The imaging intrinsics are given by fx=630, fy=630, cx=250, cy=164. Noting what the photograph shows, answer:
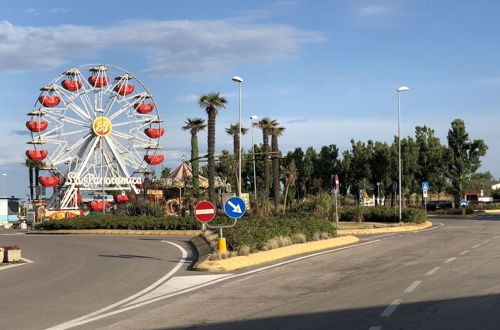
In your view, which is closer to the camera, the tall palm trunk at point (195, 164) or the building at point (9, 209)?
the tall palm trunk at point (195, 164)

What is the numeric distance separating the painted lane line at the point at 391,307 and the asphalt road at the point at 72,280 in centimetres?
518

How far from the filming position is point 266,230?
2242 centimetres

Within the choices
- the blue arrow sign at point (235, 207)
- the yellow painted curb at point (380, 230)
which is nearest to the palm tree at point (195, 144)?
the yellow painted curb at point (380, 230)

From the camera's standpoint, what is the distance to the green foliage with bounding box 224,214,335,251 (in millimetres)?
20062

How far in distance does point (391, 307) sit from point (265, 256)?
31.3 feet

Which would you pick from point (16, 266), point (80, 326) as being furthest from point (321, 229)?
point (80, 326)

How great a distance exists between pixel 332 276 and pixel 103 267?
781cm

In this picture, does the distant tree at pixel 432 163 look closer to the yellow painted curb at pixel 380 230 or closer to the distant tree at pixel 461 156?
the distant tree at pixel 461 156

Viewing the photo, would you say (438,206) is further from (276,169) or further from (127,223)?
(127,223)

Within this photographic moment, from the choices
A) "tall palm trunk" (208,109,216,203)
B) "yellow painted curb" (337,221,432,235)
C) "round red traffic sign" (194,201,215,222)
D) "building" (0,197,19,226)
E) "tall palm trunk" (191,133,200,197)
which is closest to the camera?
"round red traffic sign" (194,201,215,222)

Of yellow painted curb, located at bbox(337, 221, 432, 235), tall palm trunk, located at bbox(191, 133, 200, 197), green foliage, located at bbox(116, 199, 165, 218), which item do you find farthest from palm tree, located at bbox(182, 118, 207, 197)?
yellow painted curb, located at bbox(337, 221, 432, 235)

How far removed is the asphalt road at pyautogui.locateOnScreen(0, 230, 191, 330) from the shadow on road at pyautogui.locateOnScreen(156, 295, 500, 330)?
9.48 ft

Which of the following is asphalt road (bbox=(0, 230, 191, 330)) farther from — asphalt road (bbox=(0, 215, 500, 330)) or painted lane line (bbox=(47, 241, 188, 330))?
painted lane line (bbox=(47, 241, 188, 330))

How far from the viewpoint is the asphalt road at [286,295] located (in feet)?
31.4
